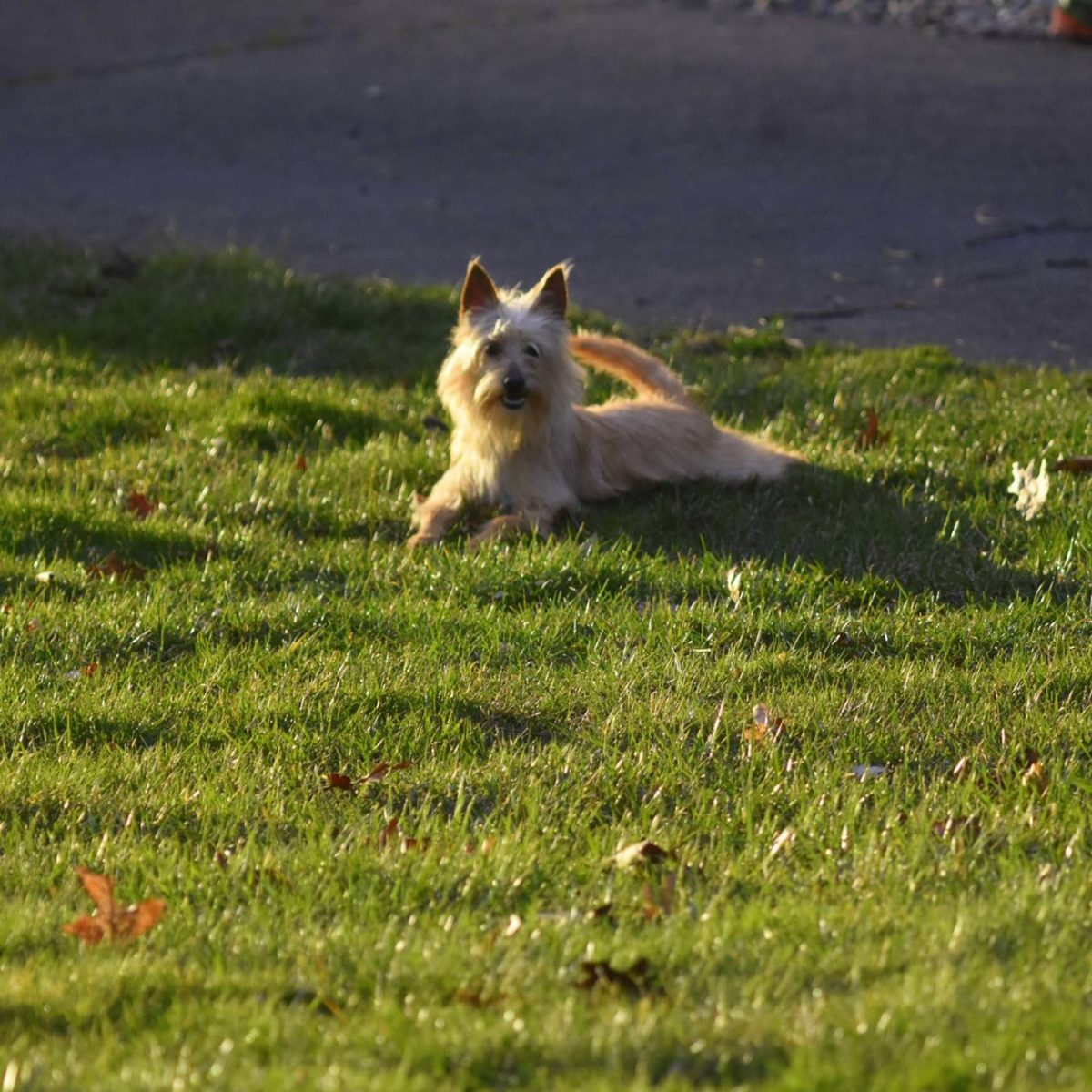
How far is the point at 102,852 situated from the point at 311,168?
27.7ft

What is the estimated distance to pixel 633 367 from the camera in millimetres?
6969

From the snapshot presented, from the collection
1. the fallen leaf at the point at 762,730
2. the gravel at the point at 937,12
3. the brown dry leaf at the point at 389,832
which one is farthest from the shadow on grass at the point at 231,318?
the gravel at the point at 937,12

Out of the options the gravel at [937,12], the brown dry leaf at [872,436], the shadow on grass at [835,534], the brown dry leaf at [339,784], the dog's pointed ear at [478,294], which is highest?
the gravel at [937,12]

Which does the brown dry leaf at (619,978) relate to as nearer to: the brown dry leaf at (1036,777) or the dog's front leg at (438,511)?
the brown dry leaf at (1036,777)

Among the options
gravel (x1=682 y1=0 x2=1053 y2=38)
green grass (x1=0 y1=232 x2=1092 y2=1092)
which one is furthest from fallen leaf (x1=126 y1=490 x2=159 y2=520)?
gravel (x1=682 y1=0 x2=1053 y2=38)

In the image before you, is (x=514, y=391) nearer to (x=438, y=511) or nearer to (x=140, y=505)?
(x=438, y=511)

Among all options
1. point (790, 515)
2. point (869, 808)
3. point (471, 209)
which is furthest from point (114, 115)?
point (869, 808)

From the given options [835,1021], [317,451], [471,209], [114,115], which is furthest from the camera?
[114,115]

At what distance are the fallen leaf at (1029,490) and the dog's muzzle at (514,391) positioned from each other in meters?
1.79

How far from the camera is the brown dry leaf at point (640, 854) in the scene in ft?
11.7

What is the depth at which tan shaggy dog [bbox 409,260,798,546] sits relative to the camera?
617 centimetres

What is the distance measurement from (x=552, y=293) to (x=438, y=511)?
948mm

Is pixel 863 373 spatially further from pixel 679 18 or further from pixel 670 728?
pixel 679 18

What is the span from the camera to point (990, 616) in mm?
4941
